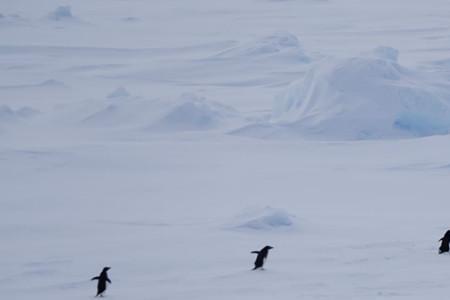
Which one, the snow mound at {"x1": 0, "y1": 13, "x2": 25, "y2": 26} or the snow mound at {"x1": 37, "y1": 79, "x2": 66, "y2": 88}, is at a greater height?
the snow mound at {"x1": 0, "y1": 13, "x2": 25, "y2": 26}

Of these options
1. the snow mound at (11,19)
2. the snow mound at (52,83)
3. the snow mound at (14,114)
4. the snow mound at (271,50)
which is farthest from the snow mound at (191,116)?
the snow mound at (11,19)

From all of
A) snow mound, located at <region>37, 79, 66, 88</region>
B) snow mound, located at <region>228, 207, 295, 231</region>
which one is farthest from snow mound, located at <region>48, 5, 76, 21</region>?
snow mound, located at <region>228, 207, 295, 231</region>

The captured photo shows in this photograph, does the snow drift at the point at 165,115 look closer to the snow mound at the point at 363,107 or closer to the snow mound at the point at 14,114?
the snow mound at the point at 363,107

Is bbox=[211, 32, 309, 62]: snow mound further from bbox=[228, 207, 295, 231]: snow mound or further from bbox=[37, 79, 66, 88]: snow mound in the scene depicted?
bbox=[228, 207, 295, 231]: snow mound

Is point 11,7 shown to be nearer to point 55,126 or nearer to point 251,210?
point 55,126

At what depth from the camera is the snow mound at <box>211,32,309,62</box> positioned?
23547mm

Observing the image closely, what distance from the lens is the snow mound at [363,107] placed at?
46.5 ft

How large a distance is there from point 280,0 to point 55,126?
29.4 m

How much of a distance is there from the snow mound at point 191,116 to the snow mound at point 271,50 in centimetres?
819

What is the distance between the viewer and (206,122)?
49.2ft

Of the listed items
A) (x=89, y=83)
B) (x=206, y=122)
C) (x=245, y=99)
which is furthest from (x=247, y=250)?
(x=89, y=83)

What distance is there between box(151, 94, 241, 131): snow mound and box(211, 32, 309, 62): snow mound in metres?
8.19

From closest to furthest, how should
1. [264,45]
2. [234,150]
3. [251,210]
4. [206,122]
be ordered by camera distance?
[251,210], [234,150], [206,122], [264,45]

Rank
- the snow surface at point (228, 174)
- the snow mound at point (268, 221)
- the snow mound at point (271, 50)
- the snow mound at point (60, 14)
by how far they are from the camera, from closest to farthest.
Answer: the snow surface at point (228, 174) → the snow mound at point (268, 221) → the snow mound at point (271, 50) → the snow mound at point (60, 14)
